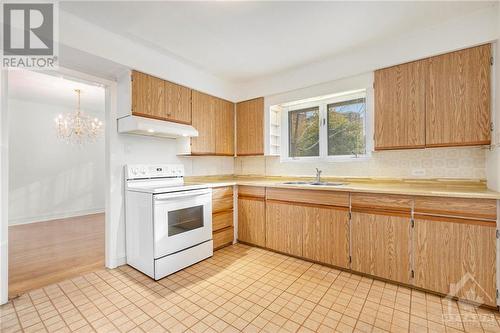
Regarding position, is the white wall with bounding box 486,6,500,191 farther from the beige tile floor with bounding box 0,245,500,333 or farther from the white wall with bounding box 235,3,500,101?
the beige tile floor with bounding box 0,245,500,333

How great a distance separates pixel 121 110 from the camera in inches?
100

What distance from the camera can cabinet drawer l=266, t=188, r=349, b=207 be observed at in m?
2.38

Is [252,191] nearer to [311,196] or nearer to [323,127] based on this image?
[311,196]

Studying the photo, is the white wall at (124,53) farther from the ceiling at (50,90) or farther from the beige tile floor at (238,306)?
the beige tile floor at (238,306)

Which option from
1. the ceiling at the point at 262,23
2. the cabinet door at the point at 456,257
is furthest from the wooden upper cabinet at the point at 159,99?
the cabinet door at the point at 456,257

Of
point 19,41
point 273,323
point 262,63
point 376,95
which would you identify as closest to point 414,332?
point 273,323

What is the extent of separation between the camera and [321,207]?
2506mm

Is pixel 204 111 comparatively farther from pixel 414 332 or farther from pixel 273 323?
pixel 414 332

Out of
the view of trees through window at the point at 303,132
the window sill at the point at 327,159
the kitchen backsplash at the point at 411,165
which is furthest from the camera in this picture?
the view of trees through window at the point at 303,132

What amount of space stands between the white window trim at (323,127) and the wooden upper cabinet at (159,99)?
147 cm

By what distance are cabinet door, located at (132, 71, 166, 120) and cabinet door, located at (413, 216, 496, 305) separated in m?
2.87

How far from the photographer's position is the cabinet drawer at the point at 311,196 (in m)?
2.38

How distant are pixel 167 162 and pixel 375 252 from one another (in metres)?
2.65

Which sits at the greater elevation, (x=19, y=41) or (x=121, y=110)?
(x=19, y=41)
